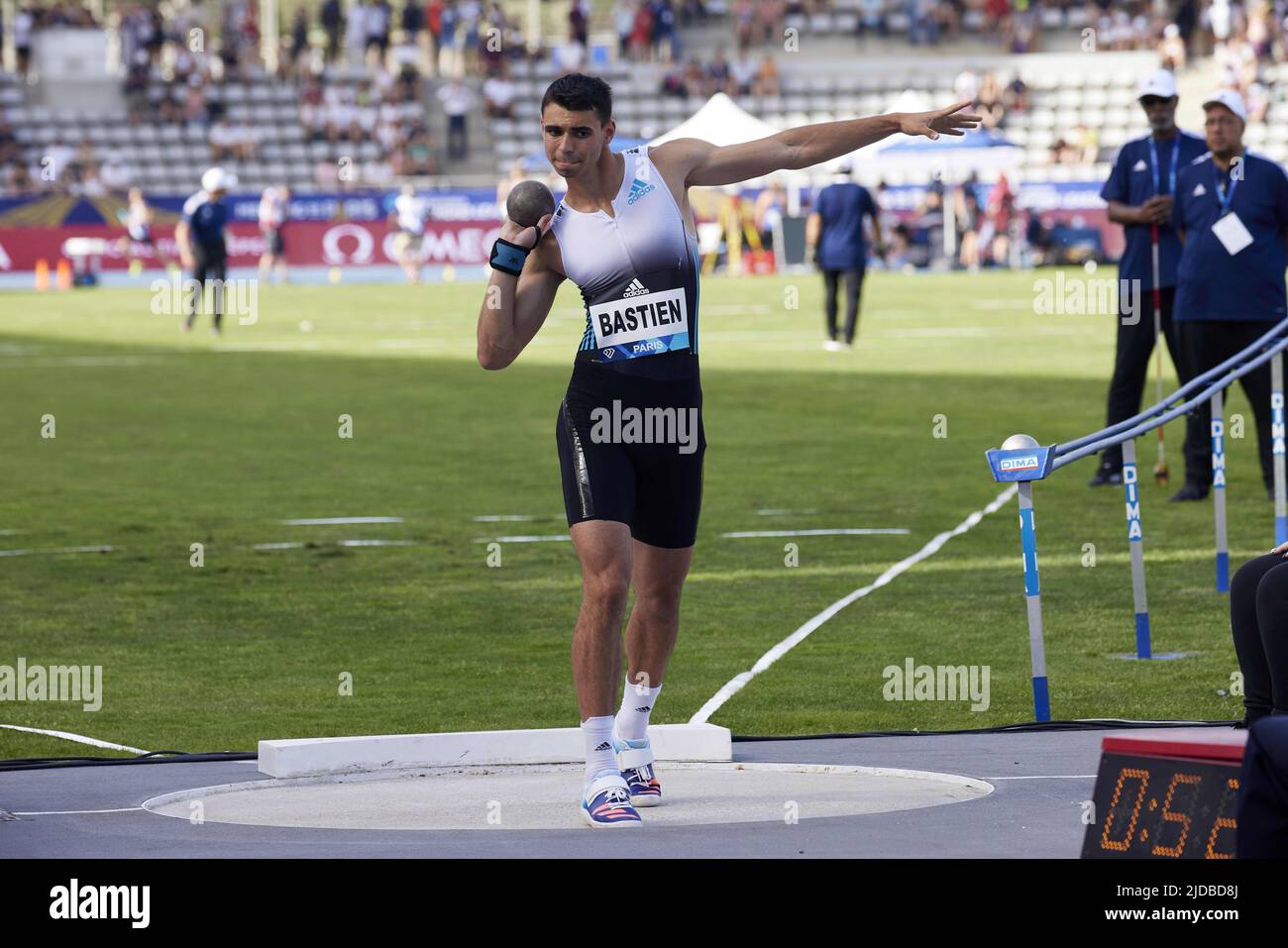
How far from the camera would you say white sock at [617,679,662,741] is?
7340mm

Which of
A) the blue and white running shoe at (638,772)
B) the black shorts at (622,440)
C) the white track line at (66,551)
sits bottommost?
the white track line at (66,551)

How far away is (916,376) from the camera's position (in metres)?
24.1

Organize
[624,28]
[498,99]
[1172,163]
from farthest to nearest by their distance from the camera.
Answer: [624,28] < [498,99] < [1172,163]

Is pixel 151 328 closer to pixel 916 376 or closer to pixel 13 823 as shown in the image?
pixel 916 376

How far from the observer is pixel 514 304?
7113 mm

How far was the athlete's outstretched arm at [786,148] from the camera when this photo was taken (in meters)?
7.35

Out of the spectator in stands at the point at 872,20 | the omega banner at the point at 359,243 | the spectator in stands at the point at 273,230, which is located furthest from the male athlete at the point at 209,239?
the spectator in stands at the point at 872,20

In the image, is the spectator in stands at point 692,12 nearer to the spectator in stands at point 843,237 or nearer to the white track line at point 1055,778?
the spectator in stands at point 843,237

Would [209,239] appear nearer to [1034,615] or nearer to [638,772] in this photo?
[1034,615]

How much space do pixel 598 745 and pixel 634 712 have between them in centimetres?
A: 34

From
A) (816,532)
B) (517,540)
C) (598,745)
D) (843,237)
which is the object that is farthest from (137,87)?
(598,745)

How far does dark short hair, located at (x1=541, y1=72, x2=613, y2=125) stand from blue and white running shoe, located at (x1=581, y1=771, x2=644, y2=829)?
2016 millimetres

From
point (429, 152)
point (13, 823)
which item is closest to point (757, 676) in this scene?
point (13, 823)
